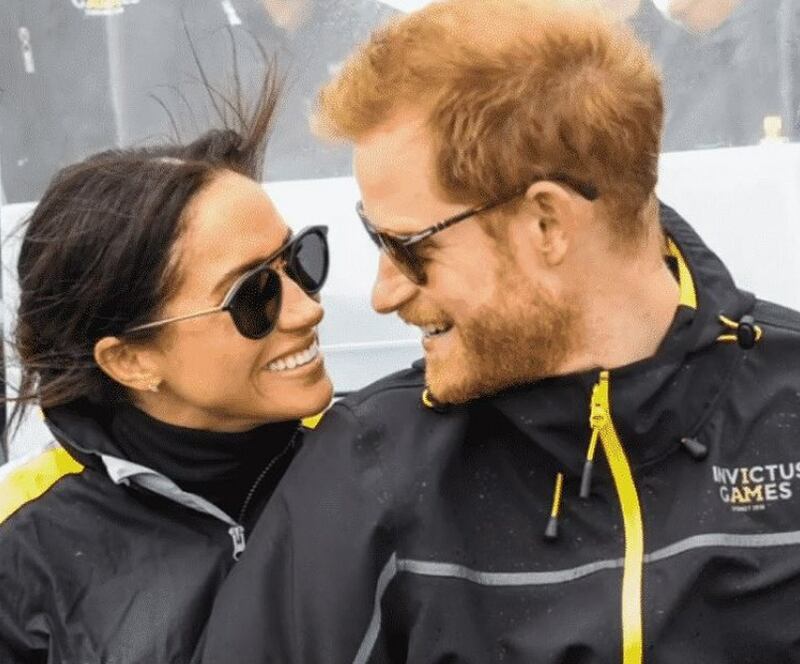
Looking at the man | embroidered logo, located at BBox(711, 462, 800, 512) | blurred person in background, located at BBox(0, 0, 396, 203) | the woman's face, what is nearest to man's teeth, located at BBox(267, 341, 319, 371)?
the woman's face

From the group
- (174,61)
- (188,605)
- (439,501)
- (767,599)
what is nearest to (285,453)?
(188,605)

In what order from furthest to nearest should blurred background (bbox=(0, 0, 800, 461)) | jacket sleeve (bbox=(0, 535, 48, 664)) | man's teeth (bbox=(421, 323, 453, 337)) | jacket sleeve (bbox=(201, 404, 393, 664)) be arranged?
1. blurred background (bbox=(0, 0, 800, 461))
2. jacket sleeve (bbox=(0, 535, 48, 664))
3. man's teeth (bbox=(421, 323, 453, 337))
4. jacket sleeve (bbox=(201, 404, 393, 664))

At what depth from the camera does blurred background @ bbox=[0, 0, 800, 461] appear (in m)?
2.62

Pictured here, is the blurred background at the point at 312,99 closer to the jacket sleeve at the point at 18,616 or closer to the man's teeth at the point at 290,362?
the man's teeth at the point at 290,362

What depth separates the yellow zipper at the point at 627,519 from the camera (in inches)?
61.3

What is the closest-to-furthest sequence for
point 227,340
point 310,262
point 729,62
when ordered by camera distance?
1. point 227,340
2. point 310,262
3. point 729,62

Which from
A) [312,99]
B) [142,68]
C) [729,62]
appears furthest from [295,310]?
[729,62]

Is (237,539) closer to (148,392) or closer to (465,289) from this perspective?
(148,392)

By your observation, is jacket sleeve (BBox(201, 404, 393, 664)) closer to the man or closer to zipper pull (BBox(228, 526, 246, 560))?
the man

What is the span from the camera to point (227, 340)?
188 cm

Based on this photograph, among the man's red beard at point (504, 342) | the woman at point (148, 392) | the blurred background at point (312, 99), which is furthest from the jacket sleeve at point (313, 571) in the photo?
the blurred background at point (312, 99)

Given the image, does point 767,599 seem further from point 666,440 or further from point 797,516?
point 666,440

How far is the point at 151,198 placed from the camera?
186cm

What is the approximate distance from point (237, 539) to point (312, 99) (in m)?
1.12
